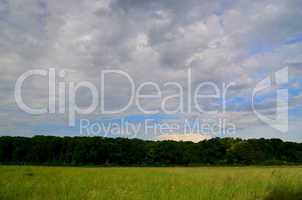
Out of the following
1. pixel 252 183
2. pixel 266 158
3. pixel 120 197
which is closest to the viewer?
pixel 120 197

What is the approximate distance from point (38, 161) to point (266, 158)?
156ft

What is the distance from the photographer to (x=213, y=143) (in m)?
81.4

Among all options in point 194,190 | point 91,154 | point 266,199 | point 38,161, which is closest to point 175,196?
point 194,190

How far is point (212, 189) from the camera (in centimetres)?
1194

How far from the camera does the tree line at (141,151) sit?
76.6 m

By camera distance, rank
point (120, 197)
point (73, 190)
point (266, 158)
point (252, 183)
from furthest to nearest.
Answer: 1. point (266, 158)
2. point (252, 183)
3. point (73, 190)
4. point (120, 197)

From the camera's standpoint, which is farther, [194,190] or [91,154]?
[91,154]

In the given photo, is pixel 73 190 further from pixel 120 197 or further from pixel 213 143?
pixel 213 143

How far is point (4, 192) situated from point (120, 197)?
10.8 ft

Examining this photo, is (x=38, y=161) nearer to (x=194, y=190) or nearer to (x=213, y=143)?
(x=213, y=143)

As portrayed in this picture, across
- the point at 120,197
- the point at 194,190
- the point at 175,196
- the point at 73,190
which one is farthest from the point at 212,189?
the point at 73,190

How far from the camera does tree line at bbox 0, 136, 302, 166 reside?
76569 mm

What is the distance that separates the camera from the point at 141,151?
81.1m

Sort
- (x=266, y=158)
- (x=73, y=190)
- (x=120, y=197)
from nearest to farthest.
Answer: (x=120, y=197) < (x=73, y=190) < (x=266, y=158)
